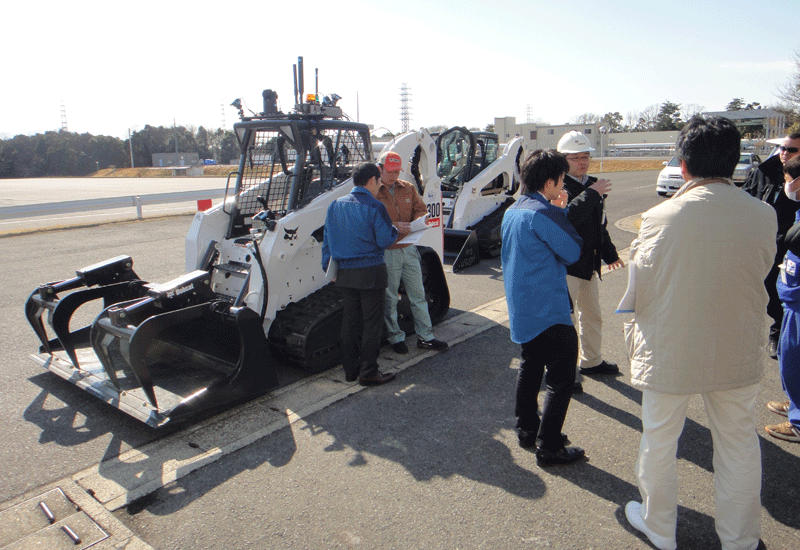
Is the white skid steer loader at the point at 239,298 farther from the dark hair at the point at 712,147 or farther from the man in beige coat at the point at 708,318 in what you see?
the dark hair at the point at 712,147

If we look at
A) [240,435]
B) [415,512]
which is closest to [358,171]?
[240,435]

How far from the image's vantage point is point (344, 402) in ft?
14.5

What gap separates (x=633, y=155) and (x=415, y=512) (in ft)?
200

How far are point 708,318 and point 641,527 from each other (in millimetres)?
1152

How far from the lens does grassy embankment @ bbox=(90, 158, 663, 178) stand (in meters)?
39.9

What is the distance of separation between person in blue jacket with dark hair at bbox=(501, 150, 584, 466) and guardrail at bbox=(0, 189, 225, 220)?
15.8 m

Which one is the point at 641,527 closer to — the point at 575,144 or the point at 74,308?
the point at 575,144

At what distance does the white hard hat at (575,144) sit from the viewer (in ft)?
14.1

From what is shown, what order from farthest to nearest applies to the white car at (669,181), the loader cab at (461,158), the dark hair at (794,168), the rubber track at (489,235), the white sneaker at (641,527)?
the white car at (669,181) < the loader cab at (461,158) < the rubber track at (489,235) < the dark hair at (794,168) < the white sneaker at (641,527)

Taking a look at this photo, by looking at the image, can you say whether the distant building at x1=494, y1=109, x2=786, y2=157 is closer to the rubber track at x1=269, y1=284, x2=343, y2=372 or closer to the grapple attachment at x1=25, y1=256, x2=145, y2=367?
the rubber track at x1=269, y1=284, x2=343, y2=372

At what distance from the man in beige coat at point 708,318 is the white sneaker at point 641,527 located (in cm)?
6

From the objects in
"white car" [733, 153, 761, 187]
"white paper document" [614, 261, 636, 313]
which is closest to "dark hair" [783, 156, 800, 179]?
"white paper document" [614, 261, 636, 313]

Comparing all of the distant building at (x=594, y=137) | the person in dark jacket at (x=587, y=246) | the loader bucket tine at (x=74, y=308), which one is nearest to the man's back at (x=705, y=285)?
the person in dark jacket at (x=587, y=246)

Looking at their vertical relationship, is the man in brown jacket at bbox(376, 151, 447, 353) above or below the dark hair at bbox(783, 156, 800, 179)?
below
